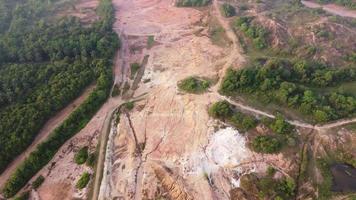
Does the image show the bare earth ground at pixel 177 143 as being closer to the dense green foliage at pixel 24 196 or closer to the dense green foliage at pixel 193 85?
the dense green foliage at pixel 193 85

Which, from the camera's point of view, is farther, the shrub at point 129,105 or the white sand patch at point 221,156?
the shrub at point 129,105

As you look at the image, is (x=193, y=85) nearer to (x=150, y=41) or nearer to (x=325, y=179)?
(x=150, y=41)

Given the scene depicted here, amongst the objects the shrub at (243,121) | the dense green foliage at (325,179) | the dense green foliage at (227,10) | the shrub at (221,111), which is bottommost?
the dense green foliage at (325,179)

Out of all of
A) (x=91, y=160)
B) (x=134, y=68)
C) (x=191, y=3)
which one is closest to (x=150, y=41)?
(x=134, y=68)

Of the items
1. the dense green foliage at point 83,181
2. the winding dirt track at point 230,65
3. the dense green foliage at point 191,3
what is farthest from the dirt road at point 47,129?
the dense green foliage at point 191,3

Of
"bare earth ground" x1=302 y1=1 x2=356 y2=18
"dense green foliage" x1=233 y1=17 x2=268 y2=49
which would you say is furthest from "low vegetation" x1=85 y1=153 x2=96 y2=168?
"bare earth ground" x1=302 y1=1 x2=356 y2=18

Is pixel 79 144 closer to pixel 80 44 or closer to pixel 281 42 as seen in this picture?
pixel 80 44

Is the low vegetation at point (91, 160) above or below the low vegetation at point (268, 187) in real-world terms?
above
